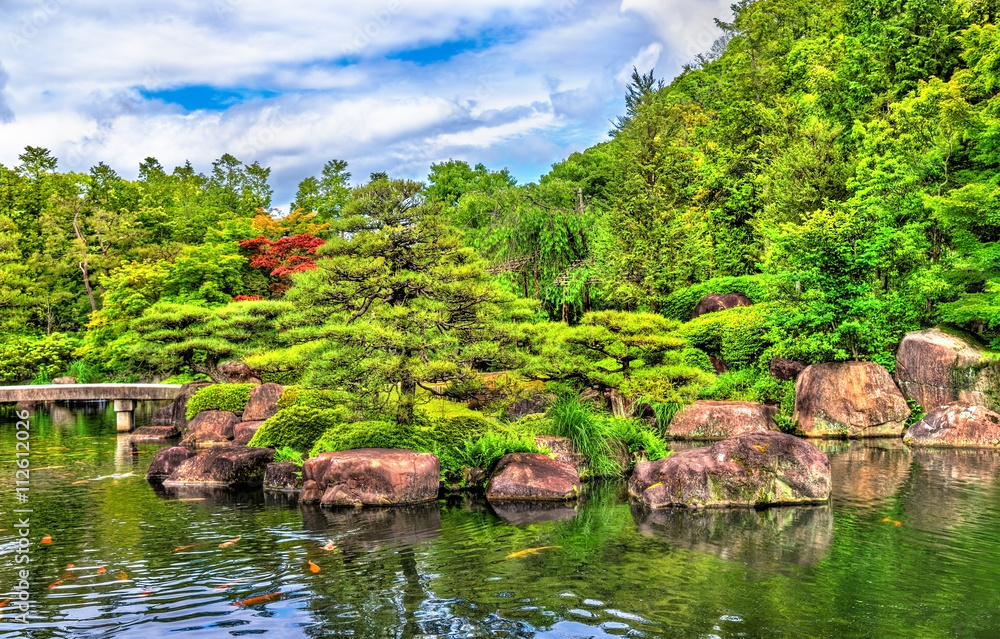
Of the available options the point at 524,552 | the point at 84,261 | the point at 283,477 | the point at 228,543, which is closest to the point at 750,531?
the point at 524,552

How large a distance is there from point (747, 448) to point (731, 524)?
6.39 ft

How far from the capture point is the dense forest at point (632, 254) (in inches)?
619

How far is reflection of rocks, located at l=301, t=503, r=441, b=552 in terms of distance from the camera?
11.1 m

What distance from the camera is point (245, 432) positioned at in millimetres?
19375

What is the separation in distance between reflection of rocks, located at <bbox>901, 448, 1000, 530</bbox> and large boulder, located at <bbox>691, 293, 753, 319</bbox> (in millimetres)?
12501

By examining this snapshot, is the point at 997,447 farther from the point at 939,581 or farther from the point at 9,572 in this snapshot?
the point at 9,572

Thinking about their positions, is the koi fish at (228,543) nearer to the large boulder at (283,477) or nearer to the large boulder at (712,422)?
the large boulder at (283,477)

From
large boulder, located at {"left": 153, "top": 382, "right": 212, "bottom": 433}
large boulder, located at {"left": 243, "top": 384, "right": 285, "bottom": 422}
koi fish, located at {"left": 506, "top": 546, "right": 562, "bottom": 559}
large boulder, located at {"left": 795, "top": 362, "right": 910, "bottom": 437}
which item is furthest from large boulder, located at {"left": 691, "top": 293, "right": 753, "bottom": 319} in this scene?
koi fish, located at {"left": 506, "top": 546, "right": 562, "bottom": 559}

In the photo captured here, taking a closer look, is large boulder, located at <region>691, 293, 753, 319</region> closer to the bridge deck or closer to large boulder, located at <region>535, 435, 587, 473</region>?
large boulder, located at <region>535, 435, 587, 473</region>

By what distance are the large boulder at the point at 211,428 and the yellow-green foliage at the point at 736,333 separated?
1568 cm

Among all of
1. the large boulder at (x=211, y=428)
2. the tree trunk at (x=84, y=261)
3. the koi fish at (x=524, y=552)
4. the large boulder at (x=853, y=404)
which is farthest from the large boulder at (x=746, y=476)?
the tree trunk at (x=84, y=261)

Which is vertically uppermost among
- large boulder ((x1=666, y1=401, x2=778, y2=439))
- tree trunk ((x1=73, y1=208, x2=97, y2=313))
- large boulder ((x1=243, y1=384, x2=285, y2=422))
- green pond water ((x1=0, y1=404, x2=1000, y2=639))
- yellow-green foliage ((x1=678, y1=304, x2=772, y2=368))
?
tree trunk ((x1=73, y1=208, x2=97, y2=313))

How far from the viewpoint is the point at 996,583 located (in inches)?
343

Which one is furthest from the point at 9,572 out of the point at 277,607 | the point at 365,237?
the point at 365,237
